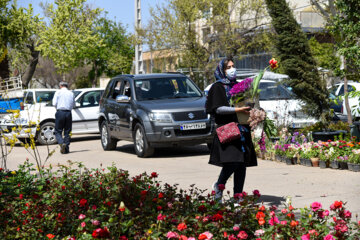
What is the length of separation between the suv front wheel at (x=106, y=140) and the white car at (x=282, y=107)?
287cm

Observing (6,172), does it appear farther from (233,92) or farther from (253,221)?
(253,221)

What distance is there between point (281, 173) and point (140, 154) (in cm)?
440

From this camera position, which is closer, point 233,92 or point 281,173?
point 233,92

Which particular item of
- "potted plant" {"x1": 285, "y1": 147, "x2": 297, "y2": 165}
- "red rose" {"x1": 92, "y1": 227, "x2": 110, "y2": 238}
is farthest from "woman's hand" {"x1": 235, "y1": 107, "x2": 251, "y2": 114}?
"potted plant" {"x1": 285, "y1": 147, "x2": 297, "y2": 165}

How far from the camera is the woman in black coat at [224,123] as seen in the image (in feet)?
23.2

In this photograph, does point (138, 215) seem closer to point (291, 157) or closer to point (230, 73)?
point (230, 73)

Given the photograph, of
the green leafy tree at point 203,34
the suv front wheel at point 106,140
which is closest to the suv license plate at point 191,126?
the suv front wheel at point 106,140

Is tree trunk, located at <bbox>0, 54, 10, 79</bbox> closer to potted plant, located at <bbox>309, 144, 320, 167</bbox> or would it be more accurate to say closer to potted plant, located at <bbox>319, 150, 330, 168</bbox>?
potted plant, located at <bbox>309, 144, 320, 167</bbox>

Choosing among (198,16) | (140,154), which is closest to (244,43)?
(198,16)

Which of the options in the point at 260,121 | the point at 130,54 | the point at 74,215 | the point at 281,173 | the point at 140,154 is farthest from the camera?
the point at 130,54

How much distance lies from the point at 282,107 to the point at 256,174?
245 inches

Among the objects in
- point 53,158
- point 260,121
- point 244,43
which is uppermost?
point 244,43

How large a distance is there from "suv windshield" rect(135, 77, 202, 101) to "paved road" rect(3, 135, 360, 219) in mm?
1396

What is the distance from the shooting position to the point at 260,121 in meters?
7.05
